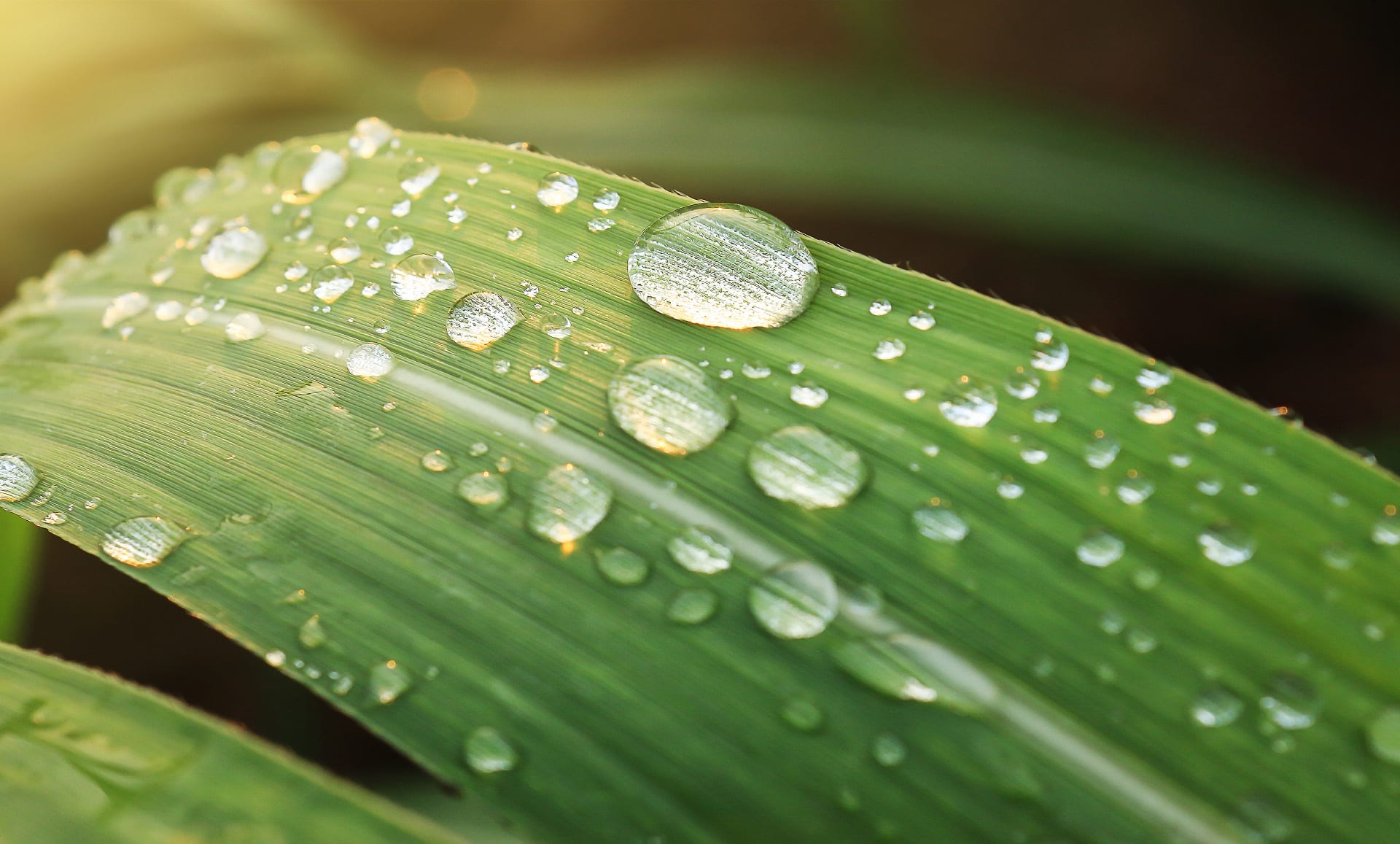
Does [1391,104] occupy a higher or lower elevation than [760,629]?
higher

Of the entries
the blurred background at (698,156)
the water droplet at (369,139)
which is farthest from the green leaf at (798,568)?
the blurred background at (698,156)

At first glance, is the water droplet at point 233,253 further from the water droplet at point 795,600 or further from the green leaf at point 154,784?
the water droplet at point 795,600

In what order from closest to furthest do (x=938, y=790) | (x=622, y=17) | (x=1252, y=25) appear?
1. (x=938, y=790)
2. (x=1252, y=25)
3. (x=622, y=17)

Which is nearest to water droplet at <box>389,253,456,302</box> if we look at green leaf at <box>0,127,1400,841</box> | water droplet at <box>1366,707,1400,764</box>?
green leaf at <box>0,127,1400,841</box>

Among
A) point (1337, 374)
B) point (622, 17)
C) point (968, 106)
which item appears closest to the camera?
point (968, 106)

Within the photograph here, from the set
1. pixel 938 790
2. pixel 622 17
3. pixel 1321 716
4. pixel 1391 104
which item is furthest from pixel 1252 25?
pixel 938 790

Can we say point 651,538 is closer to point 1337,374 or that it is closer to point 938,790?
point 938,790
